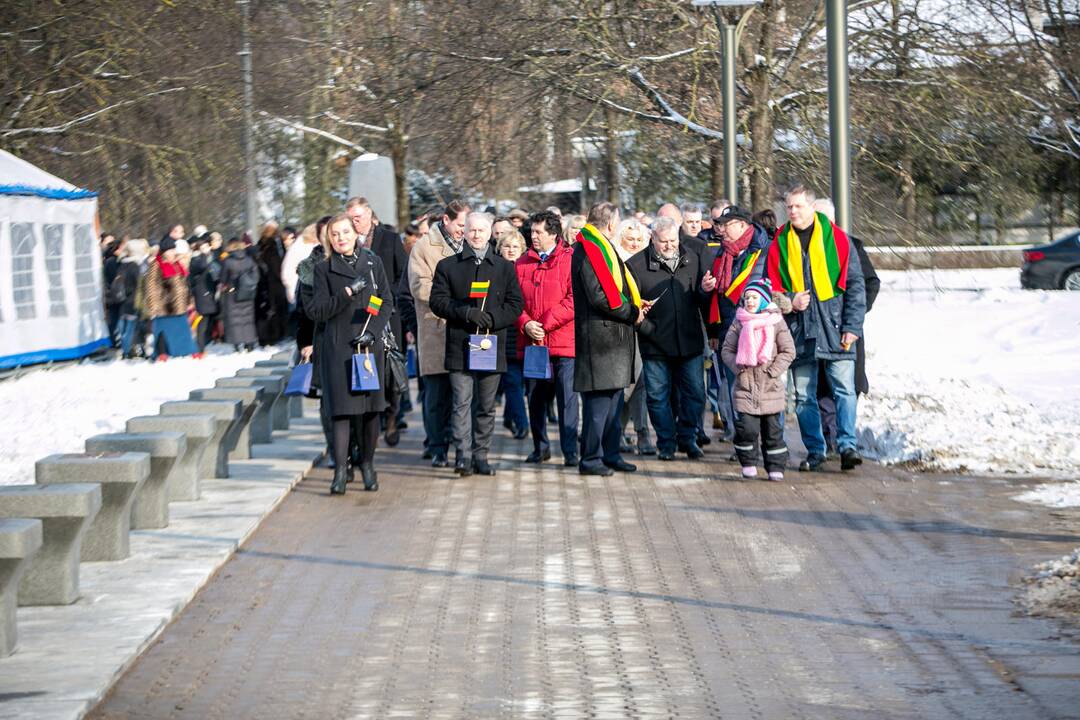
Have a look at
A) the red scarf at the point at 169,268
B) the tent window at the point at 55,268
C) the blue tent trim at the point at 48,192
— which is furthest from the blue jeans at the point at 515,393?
the tent window at the point at 55,268

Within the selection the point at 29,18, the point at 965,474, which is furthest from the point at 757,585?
the point at 29,18

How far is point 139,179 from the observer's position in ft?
113

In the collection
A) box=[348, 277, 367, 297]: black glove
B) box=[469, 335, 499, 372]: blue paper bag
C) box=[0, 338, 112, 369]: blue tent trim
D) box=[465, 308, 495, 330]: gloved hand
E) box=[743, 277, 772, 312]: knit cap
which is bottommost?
box=[0, 338, 112, 369]: blue tent trim

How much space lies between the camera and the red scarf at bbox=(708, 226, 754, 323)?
503 inches

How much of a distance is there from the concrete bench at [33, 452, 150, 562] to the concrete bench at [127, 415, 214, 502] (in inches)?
66.7

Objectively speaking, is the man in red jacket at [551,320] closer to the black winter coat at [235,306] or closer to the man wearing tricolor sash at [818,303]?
the man wearing tricolor sash at [818,303]

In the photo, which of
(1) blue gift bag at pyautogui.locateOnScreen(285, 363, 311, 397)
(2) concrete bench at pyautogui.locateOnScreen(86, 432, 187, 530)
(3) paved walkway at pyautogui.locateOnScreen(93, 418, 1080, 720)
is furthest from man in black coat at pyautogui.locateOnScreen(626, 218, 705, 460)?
(2) concrete bench at pyautogui.locateOnScreen(86, 432, 187, 530)

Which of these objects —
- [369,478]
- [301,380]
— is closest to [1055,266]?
[369,478]

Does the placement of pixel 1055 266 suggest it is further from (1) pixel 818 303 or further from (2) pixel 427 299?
(2) pixel 427 299

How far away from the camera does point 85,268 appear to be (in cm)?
2605

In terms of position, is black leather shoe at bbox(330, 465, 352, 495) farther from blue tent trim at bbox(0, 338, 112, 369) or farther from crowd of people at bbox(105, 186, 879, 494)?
blue tent trim at bbox(0, 338, 112, 369)

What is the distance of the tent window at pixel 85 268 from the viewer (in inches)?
1013

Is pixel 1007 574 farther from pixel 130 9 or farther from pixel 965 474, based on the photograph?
pixel 130 9

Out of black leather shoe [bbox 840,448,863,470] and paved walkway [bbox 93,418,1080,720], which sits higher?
black leather shoe [bbox 840,448,863,470]
